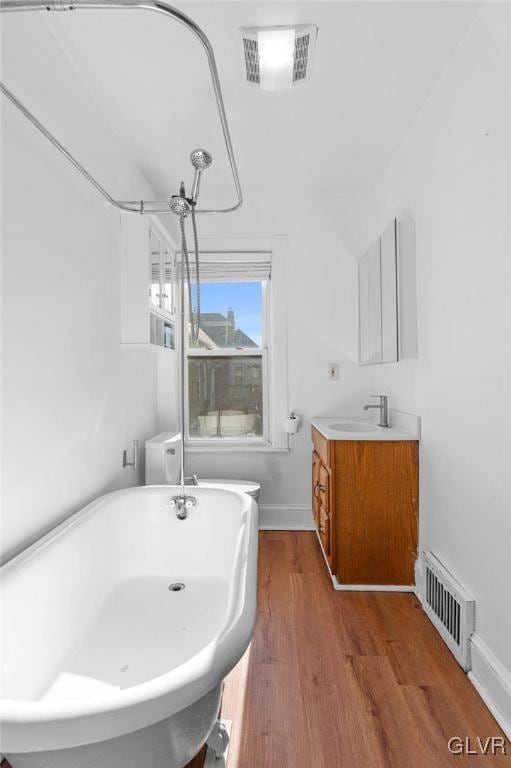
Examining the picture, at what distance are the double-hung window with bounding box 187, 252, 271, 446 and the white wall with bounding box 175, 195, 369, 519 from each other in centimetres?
25

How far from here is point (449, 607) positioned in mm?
1641

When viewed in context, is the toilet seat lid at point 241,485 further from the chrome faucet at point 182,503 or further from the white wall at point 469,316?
the white wall at point 469,316

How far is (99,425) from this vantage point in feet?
6.33

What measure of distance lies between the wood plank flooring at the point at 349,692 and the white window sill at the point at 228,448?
42.8 inches

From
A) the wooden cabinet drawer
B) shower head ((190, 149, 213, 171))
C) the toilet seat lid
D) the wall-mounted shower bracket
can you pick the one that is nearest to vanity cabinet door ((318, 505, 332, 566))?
the wooden cabinet drawer

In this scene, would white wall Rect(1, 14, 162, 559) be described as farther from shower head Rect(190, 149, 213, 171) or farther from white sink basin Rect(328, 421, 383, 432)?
white sink basin Rect(328, 421, 383, 432)

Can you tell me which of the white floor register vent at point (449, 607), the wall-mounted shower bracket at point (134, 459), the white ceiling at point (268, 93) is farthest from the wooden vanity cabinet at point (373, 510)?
the white ceiling at point (268, 93)

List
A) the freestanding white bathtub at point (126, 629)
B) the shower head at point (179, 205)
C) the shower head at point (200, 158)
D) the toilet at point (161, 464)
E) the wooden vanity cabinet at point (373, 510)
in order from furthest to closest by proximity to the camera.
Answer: the toilet at point (161, 464), the wooden vanity cabinet at point (373, 510), the shower head at point (179, 205), the shower head at point (200, 158), the freestanding white bathtub at point (126, 629)

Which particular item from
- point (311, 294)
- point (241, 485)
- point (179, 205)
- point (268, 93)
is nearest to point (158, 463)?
point (241, 485)

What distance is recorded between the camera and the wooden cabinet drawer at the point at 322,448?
214cm

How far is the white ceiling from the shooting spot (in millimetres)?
1452

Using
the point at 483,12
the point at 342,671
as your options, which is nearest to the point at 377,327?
the point at 483,12

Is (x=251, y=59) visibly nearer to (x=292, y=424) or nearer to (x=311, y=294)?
(x=311, y=294)

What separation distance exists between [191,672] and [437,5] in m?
2.11
